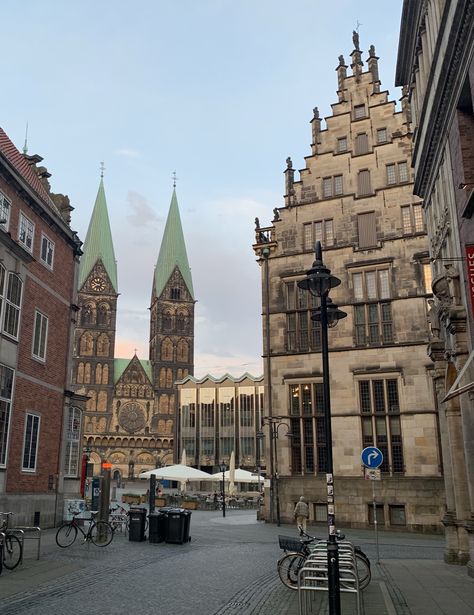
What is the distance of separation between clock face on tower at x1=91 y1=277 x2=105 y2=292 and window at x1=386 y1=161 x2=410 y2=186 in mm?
98629

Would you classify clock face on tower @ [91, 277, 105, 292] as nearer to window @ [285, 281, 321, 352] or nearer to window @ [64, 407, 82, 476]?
window @ [285, 281, 321, 352]

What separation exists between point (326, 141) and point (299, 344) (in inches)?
427

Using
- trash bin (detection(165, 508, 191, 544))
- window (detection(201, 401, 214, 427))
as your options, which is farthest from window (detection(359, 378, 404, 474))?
window (detection(201, 401, 214, 427))

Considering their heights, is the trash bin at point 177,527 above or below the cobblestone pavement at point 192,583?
above

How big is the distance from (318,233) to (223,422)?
66.8 meters

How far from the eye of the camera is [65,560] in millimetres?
15391

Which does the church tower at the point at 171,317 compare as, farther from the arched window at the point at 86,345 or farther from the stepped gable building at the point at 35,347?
the stepped gable building at the point at 35,347

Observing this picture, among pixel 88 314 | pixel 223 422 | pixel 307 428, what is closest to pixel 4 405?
pixel 307 428

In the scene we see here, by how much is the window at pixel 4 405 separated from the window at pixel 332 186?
17892 millimetres

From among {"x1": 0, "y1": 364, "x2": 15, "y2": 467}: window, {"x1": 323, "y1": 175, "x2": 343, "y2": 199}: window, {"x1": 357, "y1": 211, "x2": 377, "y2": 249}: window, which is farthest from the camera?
{"x1": 323, "y1": 175, "x2": 343, "y2": 199}: window

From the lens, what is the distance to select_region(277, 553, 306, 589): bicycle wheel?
11750mm

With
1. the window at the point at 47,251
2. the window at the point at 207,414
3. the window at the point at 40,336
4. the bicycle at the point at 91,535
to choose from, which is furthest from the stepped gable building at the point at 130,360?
the bicycle at the point at 91,535

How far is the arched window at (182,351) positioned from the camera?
404ft

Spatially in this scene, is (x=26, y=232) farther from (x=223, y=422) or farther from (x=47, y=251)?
(x=223, y=422)
